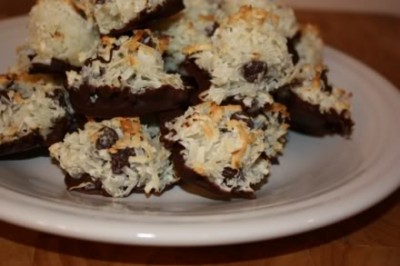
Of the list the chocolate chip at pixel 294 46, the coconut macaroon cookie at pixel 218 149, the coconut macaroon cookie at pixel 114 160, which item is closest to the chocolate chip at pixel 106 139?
the coconut macaroon cookie at pixel 114 160

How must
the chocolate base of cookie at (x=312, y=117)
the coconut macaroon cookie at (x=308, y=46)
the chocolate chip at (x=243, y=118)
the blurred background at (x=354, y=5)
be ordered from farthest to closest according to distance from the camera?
the blurred background at (x=354, y=5) < the coconut macaroon cookie at (x=308, y=46) < the chocolate base of cookie at (x=312, y=117) < the chocolate chip at (x=243, y=118)

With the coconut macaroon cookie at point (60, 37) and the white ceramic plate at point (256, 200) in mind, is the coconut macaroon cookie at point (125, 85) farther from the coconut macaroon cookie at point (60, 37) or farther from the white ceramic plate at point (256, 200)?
the white ceramic plate at point (256, 200)

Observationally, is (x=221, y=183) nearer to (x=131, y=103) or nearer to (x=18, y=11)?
(x=131, y=103)

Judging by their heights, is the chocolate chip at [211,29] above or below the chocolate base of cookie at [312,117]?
above

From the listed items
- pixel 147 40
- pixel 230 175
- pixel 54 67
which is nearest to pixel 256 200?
pixel 230 175

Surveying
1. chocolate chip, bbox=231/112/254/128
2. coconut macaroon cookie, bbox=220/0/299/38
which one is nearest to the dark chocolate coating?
chocolate chip, bbox=231/112/254/128

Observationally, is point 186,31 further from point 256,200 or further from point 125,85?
point 256,200

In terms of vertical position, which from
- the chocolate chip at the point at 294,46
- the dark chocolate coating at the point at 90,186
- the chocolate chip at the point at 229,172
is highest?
the chocolate chip at the point at 294,46

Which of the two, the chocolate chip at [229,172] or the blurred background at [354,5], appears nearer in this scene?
the chocolate chip at [229,172]
